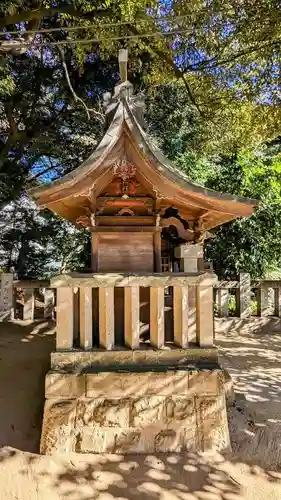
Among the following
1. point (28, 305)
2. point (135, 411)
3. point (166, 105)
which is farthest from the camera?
point (166, 105)

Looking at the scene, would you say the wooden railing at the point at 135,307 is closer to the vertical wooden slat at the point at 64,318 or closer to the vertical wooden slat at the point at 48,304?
the vertical wooden slat at the point at 64,318

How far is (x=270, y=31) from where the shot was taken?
667 cm

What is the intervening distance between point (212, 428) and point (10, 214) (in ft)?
40.0

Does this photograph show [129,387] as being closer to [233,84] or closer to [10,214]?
[233,84]

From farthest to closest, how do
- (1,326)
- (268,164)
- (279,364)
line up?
(268,164)
(1,326)
(279,364)

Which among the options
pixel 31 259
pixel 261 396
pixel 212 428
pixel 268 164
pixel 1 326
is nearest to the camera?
pixel 212 428

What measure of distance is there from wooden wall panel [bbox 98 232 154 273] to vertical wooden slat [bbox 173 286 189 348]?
0.95 metres

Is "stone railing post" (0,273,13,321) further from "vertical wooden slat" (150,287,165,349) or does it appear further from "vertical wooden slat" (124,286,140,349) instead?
"vertical wooden slat" (150,287,165,349)

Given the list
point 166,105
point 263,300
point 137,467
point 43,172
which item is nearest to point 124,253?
point 137,467

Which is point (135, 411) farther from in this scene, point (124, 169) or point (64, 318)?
point (124, 169)

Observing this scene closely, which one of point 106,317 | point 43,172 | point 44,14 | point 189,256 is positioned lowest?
point 106,317

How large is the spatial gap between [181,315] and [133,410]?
1138 millimetres

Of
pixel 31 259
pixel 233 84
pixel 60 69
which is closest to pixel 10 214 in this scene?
pixel 31 259

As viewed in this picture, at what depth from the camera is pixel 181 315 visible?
4004 mm
